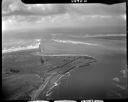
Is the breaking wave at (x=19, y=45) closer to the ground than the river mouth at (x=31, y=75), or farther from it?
farther from it

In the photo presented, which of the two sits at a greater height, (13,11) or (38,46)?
(13,11)

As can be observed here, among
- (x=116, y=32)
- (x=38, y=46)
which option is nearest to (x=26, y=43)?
(x=38, y=46)

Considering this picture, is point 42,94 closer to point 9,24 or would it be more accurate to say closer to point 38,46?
point 38,46

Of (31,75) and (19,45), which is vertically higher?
(19,45)

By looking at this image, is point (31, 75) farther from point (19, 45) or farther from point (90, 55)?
point (90, 55)

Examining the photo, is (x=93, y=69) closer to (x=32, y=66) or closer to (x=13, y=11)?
(x=32, y=66)

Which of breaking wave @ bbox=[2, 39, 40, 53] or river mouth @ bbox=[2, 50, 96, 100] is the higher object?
breaking wave @ bbox=[2, 39, 40, 53]

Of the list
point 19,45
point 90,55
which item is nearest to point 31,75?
point 19,45

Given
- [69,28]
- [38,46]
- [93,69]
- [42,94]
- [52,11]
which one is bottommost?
[42,94]

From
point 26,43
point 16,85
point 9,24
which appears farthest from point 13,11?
point 16,85
